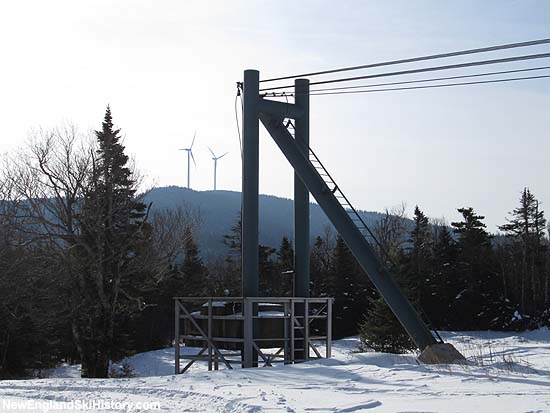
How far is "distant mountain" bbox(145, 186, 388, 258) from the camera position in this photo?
453 ft

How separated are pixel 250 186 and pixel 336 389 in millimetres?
8642

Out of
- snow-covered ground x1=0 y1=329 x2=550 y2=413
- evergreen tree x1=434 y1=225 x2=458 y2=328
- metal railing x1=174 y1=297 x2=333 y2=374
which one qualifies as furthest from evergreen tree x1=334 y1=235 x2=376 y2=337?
snow-covered ground x1=0 y1=329 x2=550 y2=413

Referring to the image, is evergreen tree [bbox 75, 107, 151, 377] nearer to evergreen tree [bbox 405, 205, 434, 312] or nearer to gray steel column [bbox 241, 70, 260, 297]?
gray steel column [bbox 241, 70, 260, 297]

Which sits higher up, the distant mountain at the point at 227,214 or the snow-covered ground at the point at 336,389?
the distant mountain at the point at 227,214

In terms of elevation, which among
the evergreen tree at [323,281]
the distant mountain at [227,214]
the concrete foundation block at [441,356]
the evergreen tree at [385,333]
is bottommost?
the evergreen tree at [385,333]

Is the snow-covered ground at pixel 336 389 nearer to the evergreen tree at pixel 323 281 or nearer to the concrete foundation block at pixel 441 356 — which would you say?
the concrete foundation block at pixel 441 356

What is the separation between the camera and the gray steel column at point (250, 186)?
17688mm

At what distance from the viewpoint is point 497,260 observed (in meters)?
56.6

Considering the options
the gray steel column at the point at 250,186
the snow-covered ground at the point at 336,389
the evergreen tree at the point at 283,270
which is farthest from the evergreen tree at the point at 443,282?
the snow-covered ground at the point at 336,389

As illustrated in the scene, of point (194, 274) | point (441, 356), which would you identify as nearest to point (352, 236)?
point (441, 356)

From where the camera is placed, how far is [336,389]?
388 inches

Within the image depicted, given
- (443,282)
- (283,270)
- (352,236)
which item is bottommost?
(443,282)

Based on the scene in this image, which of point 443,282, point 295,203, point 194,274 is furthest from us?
point 443,282

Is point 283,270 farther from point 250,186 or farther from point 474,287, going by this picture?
point 250,186
